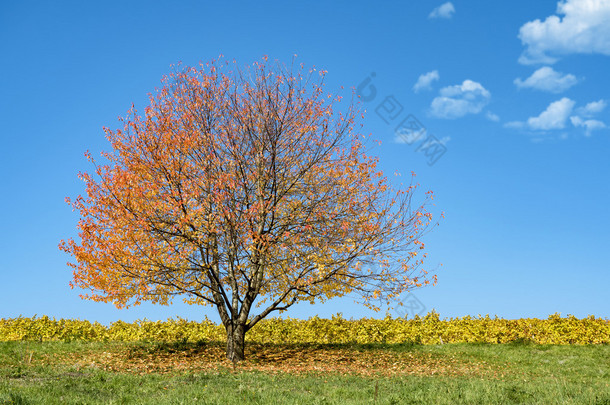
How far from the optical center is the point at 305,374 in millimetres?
13750

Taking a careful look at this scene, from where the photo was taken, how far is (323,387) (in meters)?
10.9

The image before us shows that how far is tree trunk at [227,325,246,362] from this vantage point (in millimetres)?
16891

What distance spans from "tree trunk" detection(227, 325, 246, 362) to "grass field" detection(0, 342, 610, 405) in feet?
1.28

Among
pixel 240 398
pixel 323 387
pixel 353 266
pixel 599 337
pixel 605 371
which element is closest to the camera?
pixel 240 398

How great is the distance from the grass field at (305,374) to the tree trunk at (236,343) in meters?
0.39

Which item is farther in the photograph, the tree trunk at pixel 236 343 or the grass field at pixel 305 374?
the tree trunk at pixel 236 343

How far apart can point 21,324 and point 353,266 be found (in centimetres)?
1547

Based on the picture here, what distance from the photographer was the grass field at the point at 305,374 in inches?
358

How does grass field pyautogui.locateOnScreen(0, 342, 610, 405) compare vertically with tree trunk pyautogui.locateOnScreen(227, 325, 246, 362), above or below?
below

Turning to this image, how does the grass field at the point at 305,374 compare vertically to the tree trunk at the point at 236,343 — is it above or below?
below

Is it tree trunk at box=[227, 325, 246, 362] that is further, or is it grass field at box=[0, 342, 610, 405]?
tree trunk at box=[227, 325, 246, 362]

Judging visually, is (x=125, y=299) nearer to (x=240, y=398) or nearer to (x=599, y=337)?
(x=240, y=398)

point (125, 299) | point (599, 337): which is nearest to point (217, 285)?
point (125, 299)

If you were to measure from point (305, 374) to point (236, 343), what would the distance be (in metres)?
4.05
